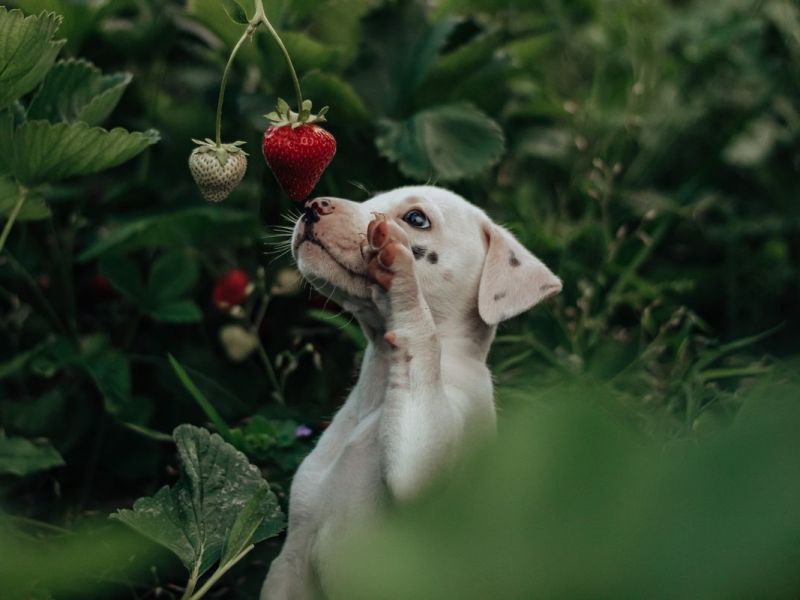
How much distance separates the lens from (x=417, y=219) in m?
1.45

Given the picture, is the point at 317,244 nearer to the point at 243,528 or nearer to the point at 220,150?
the point at 220,150

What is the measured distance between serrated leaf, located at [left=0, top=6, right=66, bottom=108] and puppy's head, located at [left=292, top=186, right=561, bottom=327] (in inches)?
16.0

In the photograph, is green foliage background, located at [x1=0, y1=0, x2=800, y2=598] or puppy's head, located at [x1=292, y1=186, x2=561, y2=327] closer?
puppy's head, located at [x1=292, y1=186, x2=561, y2=327]

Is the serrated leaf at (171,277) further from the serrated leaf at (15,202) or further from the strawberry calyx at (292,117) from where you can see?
the strawberry calyx at (292,117)

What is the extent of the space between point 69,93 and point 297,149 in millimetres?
655

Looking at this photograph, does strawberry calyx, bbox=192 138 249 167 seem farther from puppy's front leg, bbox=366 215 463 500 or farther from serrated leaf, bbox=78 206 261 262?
serrated leaf, bbox=78 206 261 262

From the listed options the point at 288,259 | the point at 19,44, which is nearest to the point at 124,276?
the point at 288,259

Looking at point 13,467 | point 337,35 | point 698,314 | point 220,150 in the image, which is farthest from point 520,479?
point 698,314

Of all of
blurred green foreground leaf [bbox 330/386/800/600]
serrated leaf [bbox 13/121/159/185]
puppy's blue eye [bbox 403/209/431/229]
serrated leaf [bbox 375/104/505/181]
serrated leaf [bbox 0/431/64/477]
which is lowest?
serrated leaf [bbox 0/431/64/477]

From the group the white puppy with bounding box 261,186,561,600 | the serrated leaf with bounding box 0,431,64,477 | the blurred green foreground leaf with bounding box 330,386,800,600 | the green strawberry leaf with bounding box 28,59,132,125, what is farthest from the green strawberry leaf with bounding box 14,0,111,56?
the blurred green foreground leaf with bounding box 330,386,800,600

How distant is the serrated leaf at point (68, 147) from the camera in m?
1.45

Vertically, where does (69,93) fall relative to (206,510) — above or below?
above

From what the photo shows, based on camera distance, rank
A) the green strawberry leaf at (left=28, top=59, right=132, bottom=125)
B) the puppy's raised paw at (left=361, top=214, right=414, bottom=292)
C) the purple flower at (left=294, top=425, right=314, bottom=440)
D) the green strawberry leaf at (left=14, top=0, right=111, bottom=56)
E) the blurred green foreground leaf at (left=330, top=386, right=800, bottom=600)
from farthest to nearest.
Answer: the green strawberry leaf at (left=14, top=0, right=111, bottom=56)
the purple flower at (left=294, top=425, right=314, bottom=440)
the green strawberry leaf at (left=28, top=59, right=132, bottom=125)
the puppy's raised paw at (left=361, top=214, right=414, bottom=292)
the blurred green foreground leaf at (left=330, top=386, right=800, bottom=600)

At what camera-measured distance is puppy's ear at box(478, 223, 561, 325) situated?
1445mm
